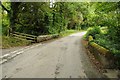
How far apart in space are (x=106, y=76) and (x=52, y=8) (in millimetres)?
23857

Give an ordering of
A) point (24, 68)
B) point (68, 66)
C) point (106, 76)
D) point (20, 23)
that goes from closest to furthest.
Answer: point (106, 76) → point (24, 68) → point (68, 66) → point (20, 23)

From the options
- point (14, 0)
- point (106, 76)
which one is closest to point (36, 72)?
point (106, 76)

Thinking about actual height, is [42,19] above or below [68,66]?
above

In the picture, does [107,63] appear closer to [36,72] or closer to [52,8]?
[36,72]

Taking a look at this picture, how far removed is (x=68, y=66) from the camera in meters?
9.78

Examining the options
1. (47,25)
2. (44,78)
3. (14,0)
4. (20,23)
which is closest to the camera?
(44,78)

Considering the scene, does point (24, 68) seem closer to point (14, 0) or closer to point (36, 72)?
point (36, 72)

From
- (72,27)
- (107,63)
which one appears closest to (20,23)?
(107,63)

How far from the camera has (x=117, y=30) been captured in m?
10.9

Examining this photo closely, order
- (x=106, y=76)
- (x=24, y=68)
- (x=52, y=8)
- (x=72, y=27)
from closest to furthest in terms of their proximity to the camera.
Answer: (x=106, y=76), (x=24, y=68), (x=52, y=8), (x=72, y=27)

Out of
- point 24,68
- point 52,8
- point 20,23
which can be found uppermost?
point 52,8

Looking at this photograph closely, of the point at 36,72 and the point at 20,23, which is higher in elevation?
the point at 20,23

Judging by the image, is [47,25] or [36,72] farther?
[47,25]

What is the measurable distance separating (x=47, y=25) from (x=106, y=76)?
20.7 m
